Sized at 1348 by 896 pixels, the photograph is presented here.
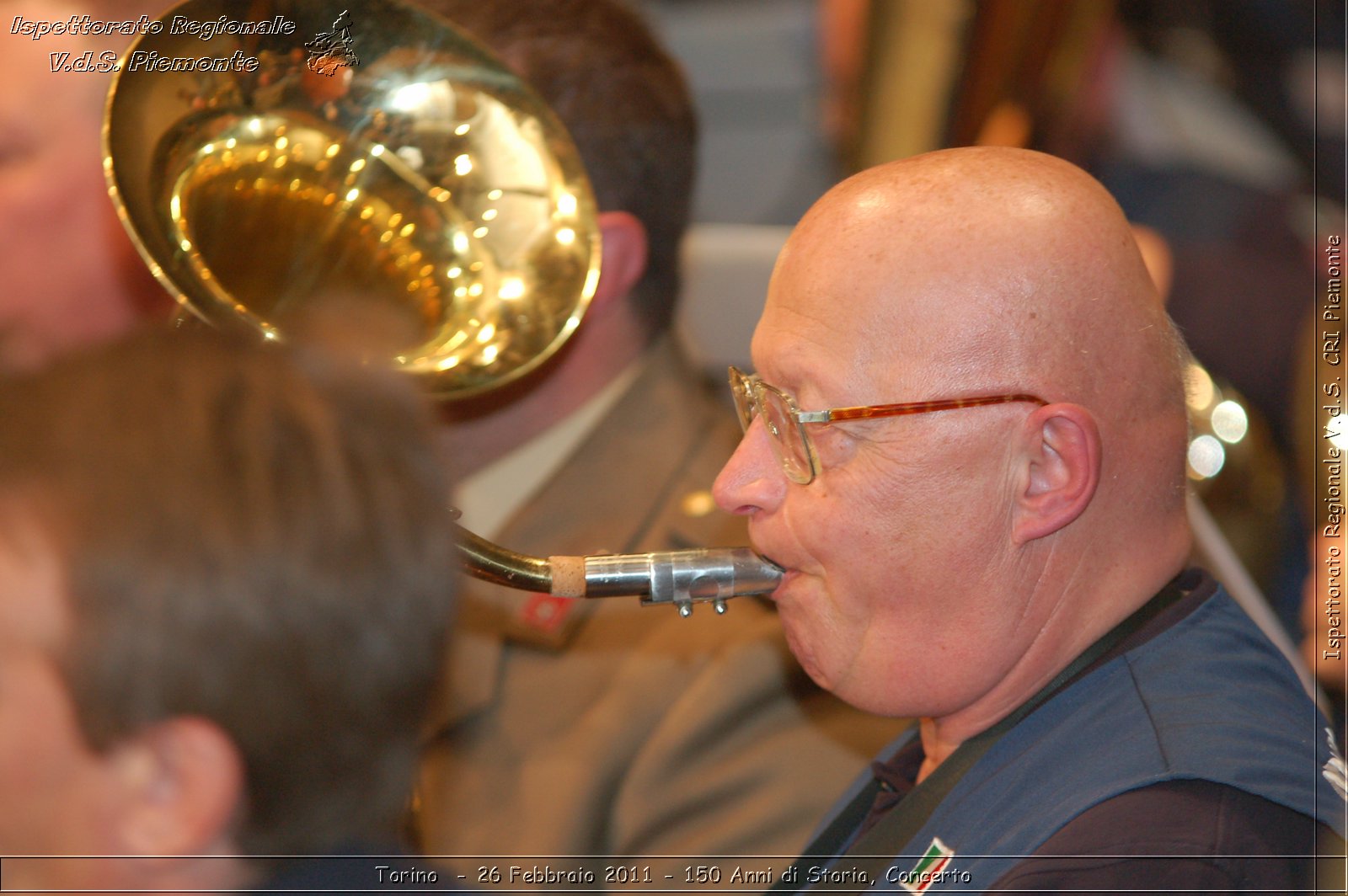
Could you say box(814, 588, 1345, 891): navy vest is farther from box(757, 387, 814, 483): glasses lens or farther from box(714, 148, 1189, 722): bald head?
box(757, 387, 814, 483): glasses lens

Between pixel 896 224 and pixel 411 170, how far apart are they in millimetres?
708

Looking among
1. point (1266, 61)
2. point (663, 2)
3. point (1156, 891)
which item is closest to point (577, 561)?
point (1156, 891)

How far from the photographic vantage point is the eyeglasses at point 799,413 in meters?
1.12

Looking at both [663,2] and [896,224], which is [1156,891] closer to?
[896,224]

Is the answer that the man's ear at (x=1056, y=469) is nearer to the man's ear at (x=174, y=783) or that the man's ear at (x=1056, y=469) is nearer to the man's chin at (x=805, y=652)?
the man's chin at (x=805, y=652)

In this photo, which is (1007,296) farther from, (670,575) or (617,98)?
(617,98)

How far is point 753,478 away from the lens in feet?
4.12

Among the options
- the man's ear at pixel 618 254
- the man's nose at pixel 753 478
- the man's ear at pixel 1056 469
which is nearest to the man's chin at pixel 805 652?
the man's nose at pixel 753 478

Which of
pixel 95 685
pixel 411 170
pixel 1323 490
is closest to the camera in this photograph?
pixel 95 685

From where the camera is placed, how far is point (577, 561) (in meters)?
1.27

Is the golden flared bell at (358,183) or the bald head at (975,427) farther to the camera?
the golden flared bell at (358,183)

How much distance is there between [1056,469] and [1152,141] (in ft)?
13.0

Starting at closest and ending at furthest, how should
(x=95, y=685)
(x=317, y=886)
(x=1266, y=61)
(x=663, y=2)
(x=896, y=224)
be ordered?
(x=95, y=685), (x=317, y=886), (x=896, y=224), (x=1266, y=61), (x=663, y=2)

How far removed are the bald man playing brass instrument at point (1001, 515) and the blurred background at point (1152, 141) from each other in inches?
27.3
